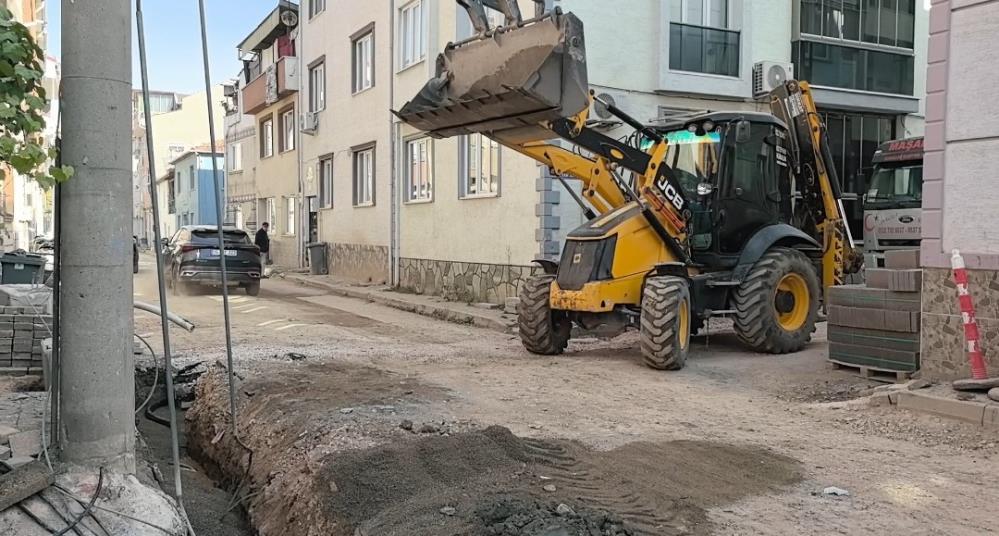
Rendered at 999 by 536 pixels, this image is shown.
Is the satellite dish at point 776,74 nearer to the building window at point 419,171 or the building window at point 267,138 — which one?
the building window at point 419,171

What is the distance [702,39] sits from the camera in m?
14.9

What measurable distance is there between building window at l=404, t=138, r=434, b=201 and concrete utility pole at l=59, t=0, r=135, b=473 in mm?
14392

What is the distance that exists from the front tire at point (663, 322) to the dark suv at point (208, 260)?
36.1 feet

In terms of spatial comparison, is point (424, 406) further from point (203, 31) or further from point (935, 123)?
point (935, 123)

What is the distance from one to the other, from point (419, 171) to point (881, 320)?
13.2 meters

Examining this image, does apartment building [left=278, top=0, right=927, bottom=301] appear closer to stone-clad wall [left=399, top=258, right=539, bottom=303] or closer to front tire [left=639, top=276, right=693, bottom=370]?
stone-clad wall [left=399, top=258, right=539, bottom=303]

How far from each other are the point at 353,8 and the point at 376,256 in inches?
279

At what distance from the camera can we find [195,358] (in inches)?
360

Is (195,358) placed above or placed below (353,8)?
below

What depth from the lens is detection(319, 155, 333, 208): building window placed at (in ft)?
82.5

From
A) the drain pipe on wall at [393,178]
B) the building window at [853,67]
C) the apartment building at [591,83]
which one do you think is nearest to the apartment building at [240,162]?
the apartment building at [591,83]

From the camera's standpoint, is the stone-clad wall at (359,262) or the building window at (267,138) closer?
the stone-clad wall at (359,262)

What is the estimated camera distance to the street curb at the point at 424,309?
43.1 ft

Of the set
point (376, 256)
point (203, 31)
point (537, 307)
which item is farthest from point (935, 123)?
point (376, 256)
